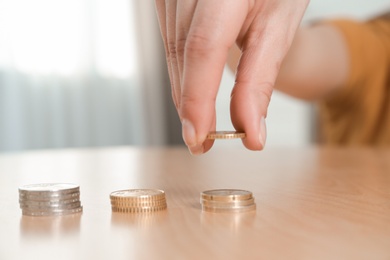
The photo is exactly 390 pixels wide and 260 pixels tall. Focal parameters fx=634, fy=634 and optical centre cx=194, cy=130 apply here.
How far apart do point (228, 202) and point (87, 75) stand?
115 inches

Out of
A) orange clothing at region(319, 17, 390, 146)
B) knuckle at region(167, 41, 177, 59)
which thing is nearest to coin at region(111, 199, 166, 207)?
knuckle at region(167, 41, 177, 59)

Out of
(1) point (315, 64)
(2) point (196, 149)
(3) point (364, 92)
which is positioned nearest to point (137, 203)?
(2) point (196, 149)

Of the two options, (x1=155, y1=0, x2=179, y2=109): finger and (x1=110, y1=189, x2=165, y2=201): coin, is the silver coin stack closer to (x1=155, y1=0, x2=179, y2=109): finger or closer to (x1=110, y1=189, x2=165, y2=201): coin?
(x1=110, y1=189, x2=165, y2=201): coin

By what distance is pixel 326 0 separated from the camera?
3850 millimetres

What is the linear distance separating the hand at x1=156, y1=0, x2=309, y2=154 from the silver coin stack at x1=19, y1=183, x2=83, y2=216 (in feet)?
0.40

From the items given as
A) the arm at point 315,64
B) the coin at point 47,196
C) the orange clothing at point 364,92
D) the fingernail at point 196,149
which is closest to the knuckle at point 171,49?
the fingernail at point 196,149

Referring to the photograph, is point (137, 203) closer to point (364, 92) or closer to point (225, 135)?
point (225, 135)

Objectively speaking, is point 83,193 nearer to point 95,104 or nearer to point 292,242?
point 292,242

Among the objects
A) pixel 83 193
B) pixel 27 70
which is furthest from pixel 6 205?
pixel 27 70

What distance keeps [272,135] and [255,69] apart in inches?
134

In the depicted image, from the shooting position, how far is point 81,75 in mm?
3373

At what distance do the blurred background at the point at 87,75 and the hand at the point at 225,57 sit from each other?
2593 mm

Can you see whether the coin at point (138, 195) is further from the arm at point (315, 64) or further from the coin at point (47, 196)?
the arm at point (315, 64)

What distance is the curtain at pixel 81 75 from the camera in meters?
3.14
